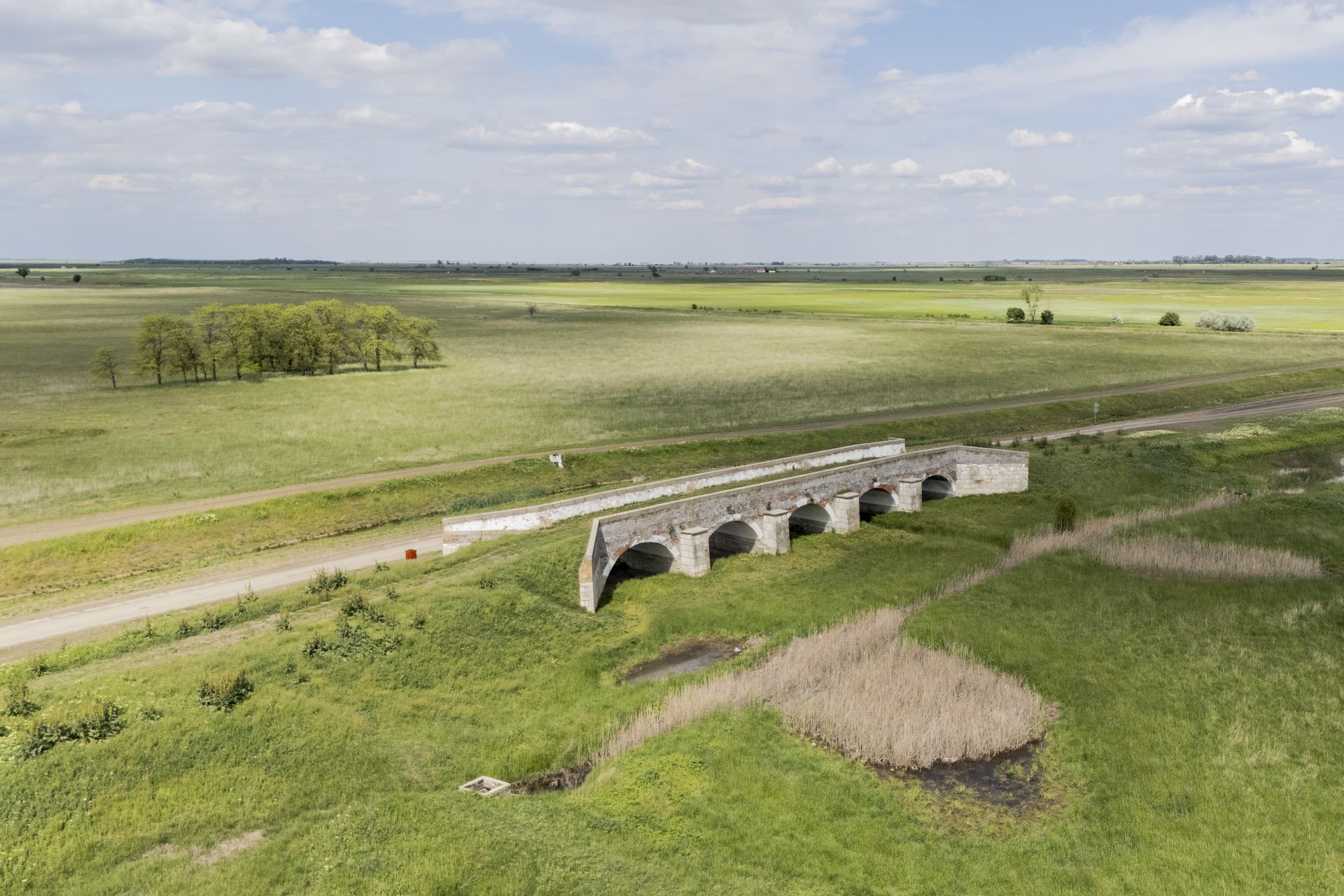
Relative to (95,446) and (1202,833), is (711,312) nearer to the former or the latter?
(95,446)

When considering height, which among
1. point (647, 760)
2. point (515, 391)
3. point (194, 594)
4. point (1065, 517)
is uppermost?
point (515, 391)

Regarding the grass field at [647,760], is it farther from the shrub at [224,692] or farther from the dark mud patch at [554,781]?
the shrub at [224,692]

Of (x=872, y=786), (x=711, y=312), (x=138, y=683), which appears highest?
(x=711, y=312)

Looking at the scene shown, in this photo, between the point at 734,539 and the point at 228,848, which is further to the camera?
the point at 734,539

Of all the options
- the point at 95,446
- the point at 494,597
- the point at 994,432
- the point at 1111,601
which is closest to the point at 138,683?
the point at 494,597

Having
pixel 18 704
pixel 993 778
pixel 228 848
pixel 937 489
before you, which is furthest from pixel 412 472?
pixel 993 778

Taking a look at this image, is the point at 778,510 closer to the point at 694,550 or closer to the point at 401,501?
the point at 694,550
